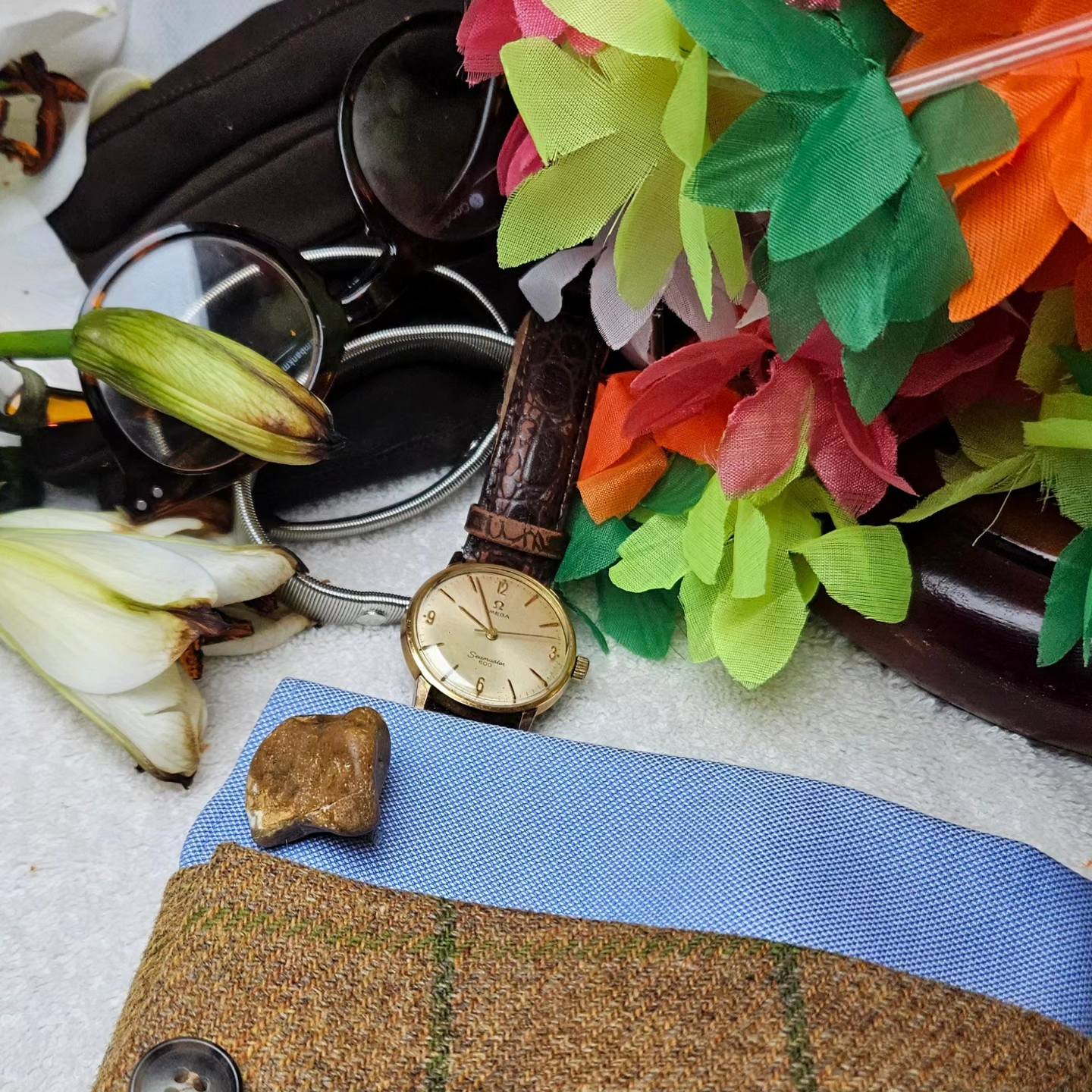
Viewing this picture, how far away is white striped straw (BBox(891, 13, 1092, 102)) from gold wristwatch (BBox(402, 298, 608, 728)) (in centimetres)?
21

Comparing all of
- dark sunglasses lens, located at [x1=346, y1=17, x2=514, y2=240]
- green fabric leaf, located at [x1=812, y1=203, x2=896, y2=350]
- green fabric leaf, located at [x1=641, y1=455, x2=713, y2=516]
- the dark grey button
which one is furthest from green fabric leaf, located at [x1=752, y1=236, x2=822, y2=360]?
the dark grey button

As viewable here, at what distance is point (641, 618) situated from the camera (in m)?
0.54

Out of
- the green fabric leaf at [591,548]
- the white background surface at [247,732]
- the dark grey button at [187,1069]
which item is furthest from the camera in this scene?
the green fabric leaf at [591,548]

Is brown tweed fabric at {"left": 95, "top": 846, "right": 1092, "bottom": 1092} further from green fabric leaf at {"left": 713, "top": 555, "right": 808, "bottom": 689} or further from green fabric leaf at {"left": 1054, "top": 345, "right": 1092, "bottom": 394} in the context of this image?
green fabric leaf at {"left": 1054, "top": 345, "right": 1092, "bottom": 394}

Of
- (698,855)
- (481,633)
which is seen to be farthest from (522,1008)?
(481,633)

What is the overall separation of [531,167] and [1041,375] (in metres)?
0.24

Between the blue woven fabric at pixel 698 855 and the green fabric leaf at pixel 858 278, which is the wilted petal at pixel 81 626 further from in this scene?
the green fabric leaf at pixel 858 278

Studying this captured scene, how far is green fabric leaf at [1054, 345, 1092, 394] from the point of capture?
1.43ft

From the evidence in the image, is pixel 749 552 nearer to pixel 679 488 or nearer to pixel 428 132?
pixel 679 488

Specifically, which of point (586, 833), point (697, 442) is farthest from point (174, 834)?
point (697, 442)

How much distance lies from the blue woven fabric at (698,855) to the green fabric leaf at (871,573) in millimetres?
93

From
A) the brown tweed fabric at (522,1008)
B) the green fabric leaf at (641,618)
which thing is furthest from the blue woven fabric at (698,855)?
the green fabric leaf at (641,618)

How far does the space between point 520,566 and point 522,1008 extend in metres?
0.24

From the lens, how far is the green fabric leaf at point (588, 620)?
0.54m
